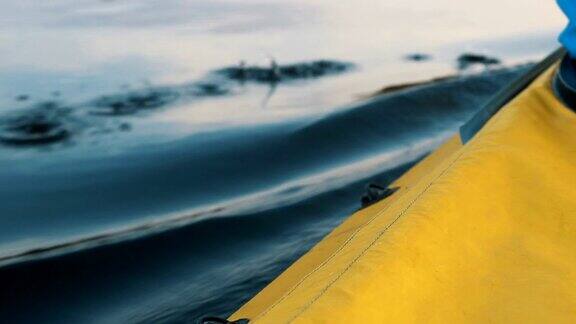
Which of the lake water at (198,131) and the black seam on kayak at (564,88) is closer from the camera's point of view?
the black seam on kayak at (564,88)

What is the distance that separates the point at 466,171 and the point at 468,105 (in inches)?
133

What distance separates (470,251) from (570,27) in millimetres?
764

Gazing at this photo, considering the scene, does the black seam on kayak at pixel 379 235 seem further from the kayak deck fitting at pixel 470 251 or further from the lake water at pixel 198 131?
the lake water at pixel 198 131

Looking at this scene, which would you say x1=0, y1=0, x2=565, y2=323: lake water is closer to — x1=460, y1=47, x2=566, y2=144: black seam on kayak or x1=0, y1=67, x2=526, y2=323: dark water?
x1=0, y1=67, x2=526, y2=323: dark water

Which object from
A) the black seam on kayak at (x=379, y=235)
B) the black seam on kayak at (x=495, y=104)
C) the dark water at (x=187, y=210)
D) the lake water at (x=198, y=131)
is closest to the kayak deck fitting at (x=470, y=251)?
the black seam on kayak at (x=379, y=235)

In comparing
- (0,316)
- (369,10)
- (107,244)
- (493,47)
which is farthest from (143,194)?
(369,10)

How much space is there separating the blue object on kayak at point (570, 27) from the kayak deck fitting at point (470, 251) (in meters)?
0.23

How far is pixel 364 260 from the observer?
3.98ft

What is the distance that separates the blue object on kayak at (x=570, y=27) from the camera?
179cm

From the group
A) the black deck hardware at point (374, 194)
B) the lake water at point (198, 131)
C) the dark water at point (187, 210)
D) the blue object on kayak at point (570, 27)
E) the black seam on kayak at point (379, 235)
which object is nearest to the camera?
the black seam on kayak at point (379, 235)

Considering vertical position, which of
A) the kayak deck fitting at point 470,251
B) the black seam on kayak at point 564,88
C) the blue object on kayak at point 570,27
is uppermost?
the blue object on kayak at point 570,27

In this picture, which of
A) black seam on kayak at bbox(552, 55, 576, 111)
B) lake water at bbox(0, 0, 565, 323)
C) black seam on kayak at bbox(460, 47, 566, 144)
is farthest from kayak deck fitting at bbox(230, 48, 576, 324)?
lake water at bbox(0, 0, 565, 323)

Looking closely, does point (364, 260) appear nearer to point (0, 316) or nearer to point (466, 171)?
point (466, 171)

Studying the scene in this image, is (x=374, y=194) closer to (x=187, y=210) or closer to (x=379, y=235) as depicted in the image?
(x=379, y=235)
